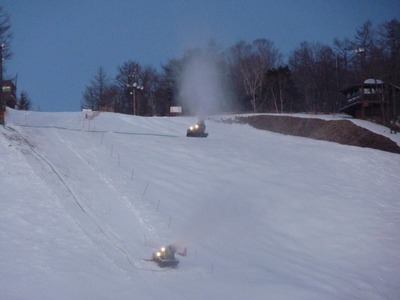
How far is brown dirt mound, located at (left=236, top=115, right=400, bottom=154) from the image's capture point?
30.7m

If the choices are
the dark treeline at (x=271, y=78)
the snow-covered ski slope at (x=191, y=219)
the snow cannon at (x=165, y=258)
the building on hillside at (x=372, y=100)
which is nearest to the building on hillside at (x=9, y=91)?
the dark treeline at (x=271, y=78)

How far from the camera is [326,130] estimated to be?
3441 centimetres

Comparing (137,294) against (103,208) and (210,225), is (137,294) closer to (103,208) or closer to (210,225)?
(103,208)

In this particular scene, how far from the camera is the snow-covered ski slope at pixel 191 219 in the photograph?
9.31 metres

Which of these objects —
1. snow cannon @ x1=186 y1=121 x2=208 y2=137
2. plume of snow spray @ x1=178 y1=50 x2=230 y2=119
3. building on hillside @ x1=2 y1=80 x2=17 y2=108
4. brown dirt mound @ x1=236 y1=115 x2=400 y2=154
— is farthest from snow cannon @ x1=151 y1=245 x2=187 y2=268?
building on hillside @ x1=2 y1=80 x2=17 y2=108

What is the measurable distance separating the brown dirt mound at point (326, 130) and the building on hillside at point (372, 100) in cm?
842

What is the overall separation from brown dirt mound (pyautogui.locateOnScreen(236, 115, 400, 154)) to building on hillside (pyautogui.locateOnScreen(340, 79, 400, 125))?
8.42 meters

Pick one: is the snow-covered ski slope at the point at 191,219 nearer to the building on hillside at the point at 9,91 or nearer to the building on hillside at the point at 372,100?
the building on hillside at the point at 372,100

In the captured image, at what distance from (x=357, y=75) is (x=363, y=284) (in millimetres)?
48413

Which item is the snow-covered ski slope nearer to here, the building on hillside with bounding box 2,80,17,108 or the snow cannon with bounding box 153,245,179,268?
the snow cannon with bounding box 153,245,179,268

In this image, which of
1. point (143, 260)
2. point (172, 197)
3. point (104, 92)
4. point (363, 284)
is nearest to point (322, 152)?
point (172, 197)

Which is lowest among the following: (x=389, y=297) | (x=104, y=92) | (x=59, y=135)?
(x=389, y=297)

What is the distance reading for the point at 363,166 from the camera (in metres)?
22.4

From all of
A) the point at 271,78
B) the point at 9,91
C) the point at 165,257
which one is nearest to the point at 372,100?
the point at 271,78
